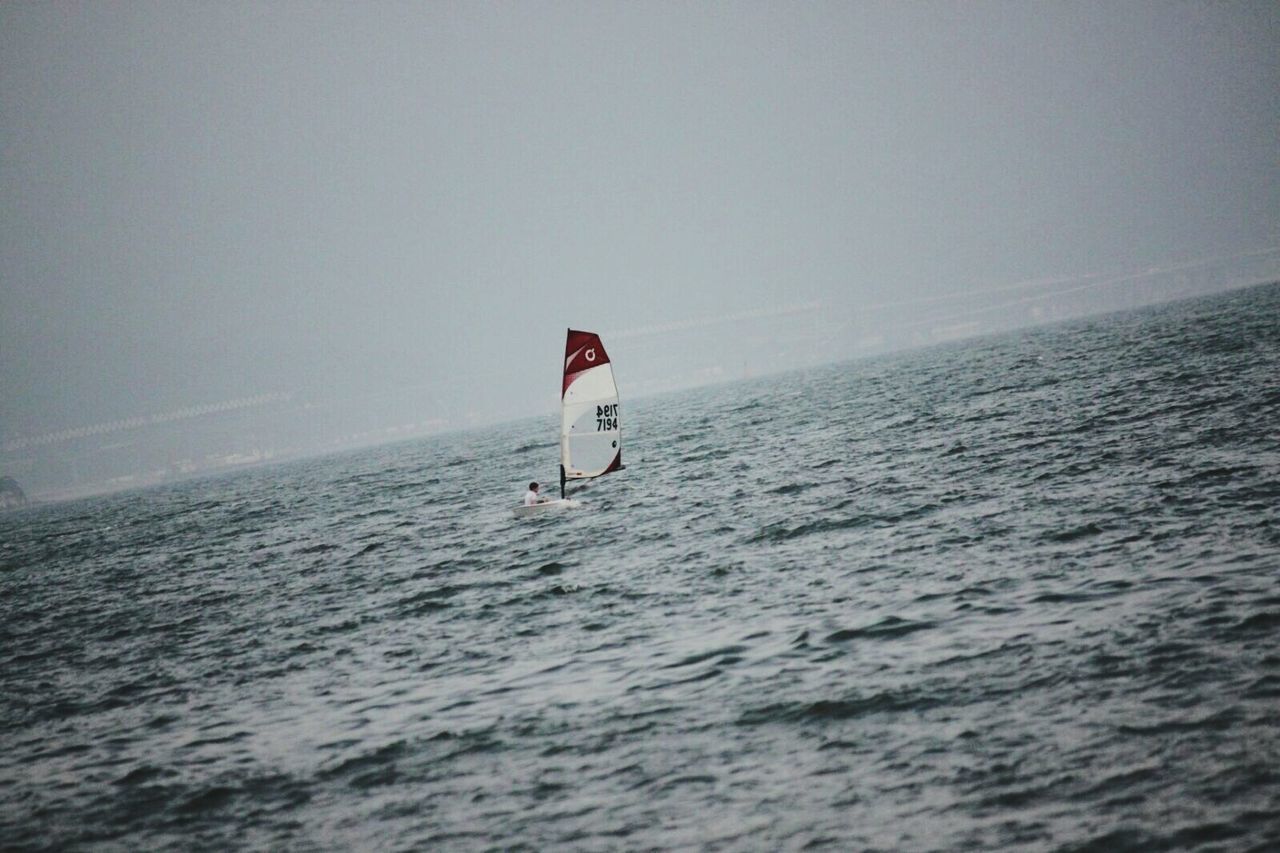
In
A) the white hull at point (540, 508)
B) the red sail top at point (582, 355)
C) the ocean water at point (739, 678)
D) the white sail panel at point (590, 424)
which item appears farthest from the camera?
the white hull at point (540, 508)

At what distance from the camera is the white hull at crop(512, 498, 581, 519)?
46000mm

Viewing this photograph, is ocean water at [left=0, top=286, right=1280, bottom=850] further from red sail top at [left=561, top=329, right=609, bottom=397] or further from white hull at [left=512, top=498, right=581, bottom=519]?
red sail top at [left=561, top=329, right=609, bottom=397]

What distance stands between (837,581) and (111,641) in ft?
73.4

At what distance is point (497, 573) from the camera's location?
32.7 meters

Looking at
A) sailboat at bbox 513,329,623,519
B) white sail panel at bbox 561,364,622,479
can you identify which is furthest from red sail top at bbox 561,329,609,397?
white sail panel at bbox 561,364,622,479

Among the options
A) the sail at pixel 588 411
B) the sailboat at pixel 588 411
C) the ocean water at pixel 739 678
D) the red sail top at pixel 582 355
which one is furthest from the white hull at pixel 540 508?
the red sail top at pixel 582 355

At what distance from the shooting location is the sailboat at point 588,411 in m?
41.5

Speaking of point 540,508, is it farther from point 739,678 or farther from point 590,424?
point 739,678

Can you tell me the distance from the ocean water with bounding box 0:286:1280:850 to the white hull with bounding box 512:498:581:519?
14.2 ft

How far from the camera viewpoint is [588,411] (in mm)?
42594

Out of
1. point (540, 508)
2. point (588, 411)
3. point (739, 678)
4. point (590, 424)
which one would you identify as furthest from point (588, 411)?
point (739, 678)

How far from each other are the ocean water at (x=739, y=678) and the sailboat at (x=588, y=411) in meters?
3.30

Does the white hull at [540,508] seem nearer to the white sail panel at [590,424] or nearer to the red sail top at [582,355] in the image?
the white sail panel at [590,424]

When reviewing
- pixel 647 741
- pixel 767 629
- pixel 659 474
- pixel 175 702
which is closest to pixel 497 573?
pixel 175 702
